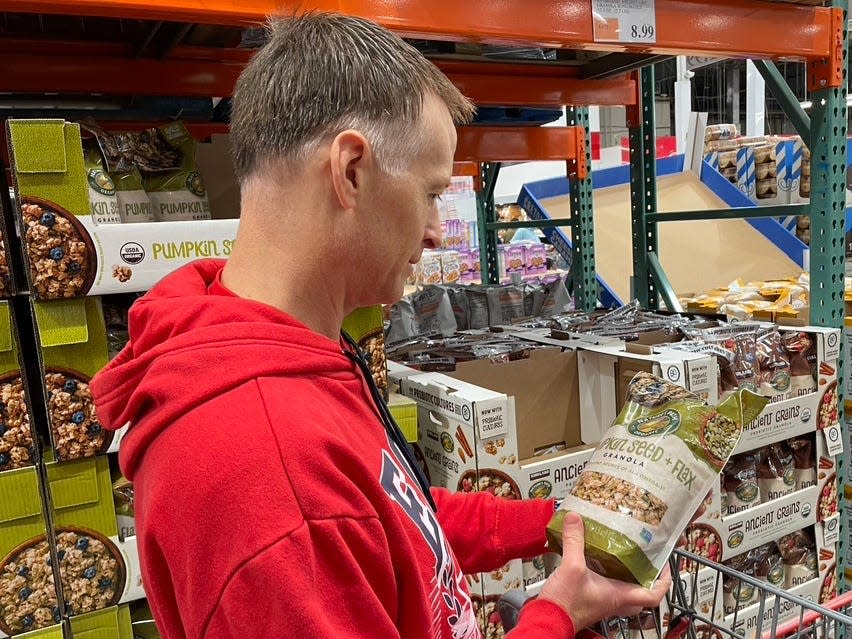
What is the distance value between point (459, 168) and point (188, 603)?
363 centimetres

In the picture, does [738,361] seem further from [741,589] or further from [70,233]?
[70,233]

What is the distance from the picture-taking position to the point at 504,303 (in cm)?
331

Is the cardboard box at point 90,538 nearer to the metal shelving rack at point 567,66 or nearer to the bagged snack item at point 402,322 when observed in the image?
the metal shelving rack at point 567,66

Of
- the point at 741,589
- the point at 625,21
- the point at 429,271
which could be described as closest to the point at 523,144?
the point at 625,21

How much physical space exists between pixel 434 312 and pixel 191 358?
2578 mm

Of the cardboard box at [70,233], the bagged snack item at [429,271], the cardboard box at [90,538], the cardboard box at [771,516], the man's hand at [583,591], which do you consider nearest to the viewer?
the man's hand at [583,591]

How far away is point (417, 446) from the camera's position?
1528 millimetres

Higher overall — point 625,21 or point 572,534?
point 625,21

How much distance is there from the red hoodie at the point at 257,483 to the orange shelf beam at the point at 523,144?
227 centimetres

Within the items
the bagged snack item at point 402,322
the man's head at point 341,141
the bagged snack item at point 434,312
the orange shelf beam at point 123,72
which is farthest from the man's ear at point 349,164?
the bagged snack item at point 434,312

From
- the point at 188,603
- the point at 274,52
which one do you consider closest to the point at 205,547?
the point at 188,603

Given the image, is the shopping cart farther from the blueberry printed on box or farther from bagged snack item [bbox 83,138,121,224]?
bagged snack item [bbox 83,138,121,224]

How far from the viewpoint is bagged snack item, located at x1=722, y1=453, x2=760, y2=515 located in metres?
1.71

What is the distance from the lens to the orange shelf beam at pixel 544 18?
1.09 metres
